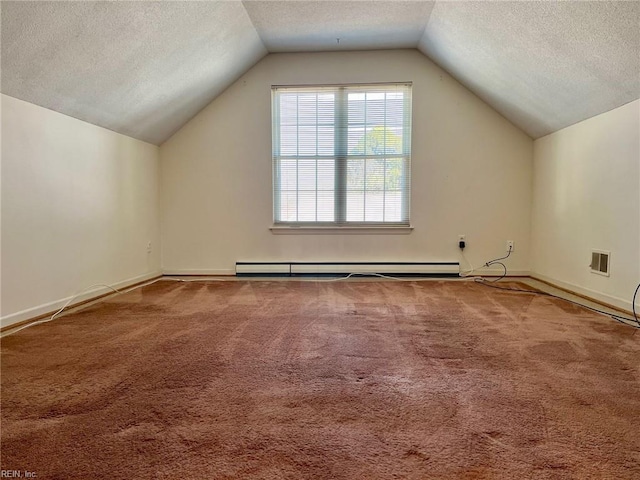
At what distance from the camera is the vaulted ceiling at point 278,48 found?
228 centimetres

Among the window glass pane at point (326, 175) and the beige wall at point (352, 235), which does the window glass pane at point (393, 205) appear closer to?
the beige wall at point (352, 235)

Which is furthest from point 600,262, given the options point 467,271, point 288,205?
point 288,205

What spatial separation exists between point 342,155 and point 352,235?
991 millimetres

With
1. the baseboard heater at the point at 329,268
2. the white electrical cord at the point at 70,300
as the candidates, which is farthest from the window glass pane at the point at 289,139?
the white electrical cord at the point at 70,300

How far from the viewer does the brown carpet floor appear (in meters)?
1.14

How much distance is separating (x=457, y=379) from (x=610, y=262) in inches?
→ 88.7

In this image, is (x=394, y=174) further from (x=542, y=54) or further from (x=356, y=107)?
(x=542, y=54)

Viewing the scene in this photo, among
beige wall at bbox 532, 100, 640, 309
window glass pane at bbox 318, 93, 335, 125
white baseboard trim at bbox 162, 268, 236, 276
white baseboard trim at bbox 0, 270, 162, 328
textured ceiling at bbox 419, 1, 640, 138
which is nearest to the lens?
textured ceiling at bbox 419, 1, 640, 138

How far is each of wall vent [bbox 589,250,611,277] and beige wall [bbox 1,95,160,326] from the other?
179 inches

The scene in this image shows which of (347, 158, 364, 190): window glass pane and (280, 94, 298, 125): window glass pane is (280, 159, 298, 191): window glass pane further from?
(347, 158, 364, 190): window glass pane

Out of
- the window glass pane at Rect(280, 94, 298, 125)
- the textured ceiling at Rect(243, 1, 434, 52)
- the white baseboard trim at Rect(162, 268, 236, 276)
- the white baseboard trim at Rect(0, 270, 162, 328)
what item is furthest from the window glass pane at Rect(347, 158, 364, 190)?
the white baseboard trim at Rect(0, 270, 162, 328)

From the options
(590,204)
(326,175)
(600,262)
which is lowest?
(600,262)

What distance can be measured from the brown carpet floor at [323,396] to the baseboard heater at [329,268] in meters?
1.54

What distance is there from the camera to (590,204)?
324cm
